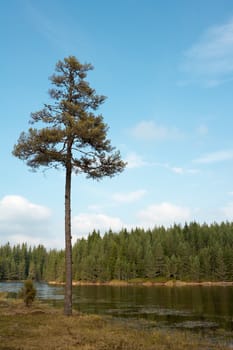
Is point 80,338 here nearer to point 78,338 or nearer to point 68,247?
point 78,338

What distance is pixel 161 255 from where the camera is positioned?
429ft

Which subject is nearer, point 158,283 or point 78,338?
point 78,338

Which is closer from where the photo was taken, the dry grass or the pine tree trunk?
the dry grass

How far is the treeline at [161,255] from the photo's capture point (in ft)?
399

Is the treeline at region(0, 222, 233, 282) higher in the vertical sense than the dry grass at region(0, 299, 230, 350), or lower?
higher

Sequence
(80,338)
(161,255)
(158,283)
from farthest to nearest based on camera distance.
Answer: (161,255) < (158,283) < (80,338)

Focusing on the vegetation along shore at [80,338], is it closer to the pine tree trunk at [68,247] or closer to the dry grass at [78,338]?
the dry grass at [78,338]

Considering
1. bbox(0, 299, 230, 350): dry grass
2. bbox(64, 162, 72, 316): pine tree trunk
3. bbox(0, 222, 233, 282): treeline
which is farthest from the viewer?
bbox(0, 222, 233, 282): treeline

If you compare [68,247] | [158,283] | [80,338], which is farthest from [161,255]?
[80,338]

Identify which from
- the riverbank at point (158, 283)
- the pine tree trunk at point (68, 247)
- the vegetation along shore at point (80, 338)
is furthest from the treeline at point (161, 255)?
the vegetation along shore at point (80, 338)

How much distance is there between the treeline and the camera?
121588 millimetres

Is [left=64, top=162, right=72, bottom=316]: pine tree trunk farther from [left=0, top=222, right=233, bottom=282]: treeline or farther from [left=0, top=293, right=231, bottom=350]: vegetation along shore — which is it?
[left=0, top=222, right=233, bottom=282]: treeline

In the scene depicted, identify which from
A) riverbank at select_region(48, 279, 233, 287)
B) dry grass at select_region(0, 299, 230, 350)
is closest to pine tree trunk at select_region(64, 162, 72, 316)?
dry grass at select_region(0, 299, 230, 350)

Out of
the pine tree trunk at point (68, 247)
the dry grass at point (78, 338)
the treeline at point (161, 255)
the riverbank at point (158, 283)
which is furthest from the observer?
the treeline at point (161, 255)
